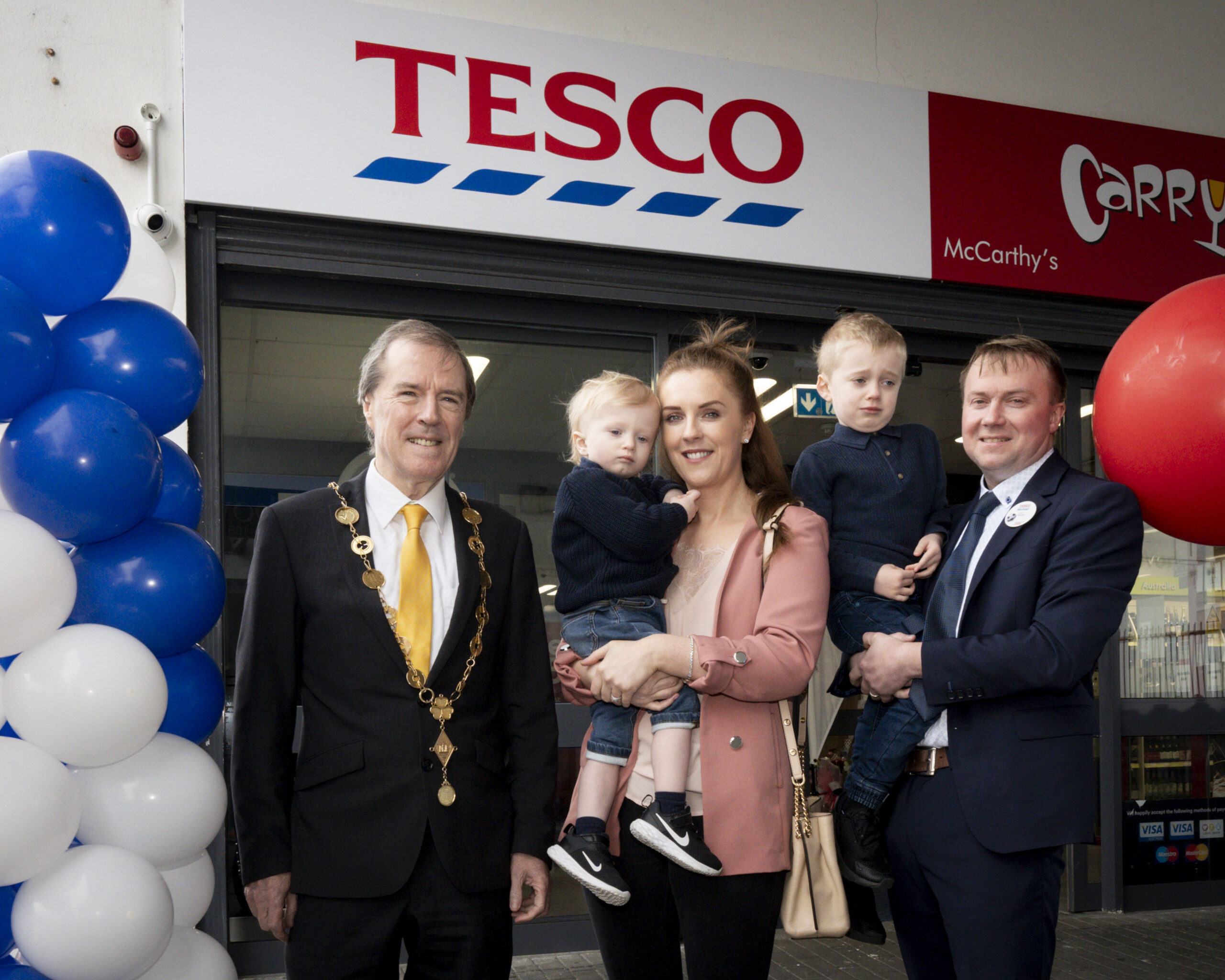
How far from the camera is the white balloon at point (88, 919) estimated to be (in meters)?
1.92

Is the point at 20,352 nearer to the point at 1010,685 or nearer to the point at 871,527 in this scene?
the point at 871,527

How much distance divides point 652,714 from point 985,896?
743mm

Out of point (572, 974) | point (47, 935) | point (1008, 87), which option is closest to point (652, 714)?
point (47, 935)

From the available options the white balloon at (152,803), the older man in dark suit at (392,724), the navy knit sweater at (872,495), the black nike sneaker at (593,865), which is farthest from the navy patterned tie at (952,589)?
the white balloon at (152,803)

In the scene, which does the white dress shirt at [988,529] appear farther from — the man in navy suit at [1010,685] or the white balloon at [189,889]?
the white balloon at [189,889]

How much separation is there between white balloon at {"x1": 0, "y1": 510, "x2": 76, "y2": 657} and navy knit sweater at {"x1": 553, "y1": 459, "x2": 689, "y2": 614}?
0.98 meters

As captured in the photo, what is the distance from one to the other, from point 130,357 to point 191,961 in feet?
4.09

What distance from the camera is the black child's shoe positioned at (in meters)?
2.26

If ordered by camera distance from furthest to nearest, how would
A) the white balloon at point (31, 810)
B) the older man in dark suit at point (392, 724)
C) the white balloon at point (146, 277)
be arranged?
the white balloon at point (146, 277) → the older man in dark suit at point (392, 724) → the white balloon at point (31, 810)

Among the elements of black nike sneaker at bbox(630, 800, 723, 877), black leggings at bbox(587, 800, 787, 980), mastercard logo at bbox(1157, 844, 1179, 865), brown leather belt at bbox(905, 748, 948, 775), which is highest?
brown leather belt at bbox(905, 748, 948, 775)

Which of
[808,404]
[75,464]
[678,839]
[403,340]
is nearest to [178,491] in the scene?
[75,464]

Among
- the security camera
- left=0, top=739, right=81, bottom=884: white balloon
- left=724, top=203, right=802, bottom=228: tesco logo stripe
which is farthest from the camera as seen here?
left=724, top=203, right=802, bottom=228: tesco logo stripe

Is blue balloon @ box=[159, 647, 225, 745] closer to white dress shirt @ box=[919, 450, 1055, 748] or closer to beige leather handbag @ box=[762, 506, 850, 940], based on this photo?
beige leather handbag @ box=[762, 506, 850, 940]

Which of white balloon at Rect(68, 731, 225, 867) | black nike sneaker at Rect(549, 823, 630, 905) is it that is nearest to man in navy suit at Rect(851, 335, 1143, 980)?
black nike sneaker at Rect(549, 823, 630, 905)
